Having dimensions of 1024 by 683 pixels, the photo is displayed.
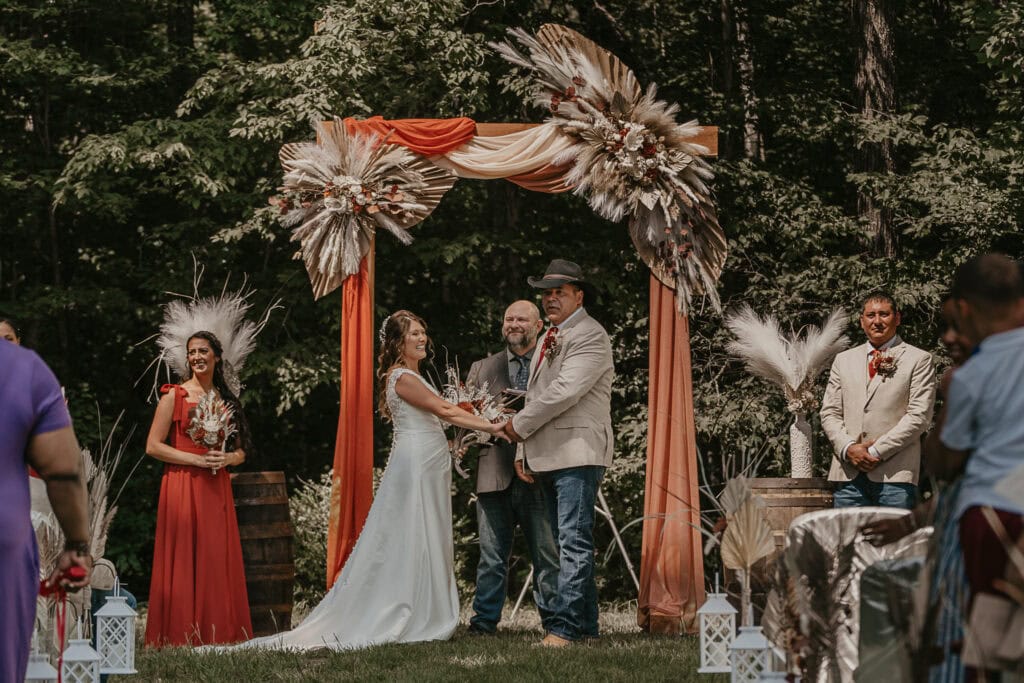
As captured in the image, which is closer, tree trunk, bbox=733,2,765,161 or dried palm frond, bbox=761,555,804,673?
dried palm frond, bbox=761,555,804,673

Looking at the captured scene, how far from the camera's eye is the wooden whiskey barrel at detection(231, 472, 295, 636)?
8.04m

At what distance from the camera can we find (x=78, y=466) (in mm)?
3658

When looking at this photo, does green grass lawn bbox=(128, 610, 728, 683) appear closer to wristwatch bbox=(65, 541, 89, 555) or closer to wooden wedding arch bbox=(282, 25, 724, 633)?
wooden wedding arch bbox=(282, 25, 724, 633)

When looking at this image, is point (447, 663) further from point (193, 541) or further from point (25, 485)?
point (25, 485)

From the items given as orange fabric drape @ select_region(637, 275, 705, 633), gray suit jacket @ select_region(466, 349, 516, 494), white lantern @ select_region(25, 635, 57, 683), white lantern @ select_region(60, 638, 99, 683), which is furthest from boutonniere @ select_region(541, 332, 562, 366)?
white lantern @ select_region(25, 635, 57, 683)

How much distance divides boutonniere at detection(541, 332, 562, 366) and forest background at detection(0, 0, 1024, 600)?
3.80 meters

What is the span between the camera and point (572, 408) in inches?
276

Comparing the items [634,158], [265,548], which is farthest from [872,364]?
[265,548]

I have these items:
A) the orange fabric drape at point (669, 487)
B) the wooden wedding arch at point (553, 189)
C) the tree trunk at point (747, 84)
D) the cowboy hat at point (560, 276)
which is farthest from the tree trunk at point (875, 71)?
the cowboy hat at point (560, 276)

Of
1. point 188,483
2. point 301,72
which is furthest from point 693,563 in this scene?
point 301,72

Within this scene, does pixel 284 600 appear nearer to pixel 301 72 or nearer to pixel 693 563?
pixel 693 563

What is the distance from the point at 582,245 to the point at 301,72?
3.02 m

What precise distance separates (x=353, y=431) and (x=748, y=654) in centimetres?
431

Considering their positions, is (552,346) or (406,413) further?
(406,413)
